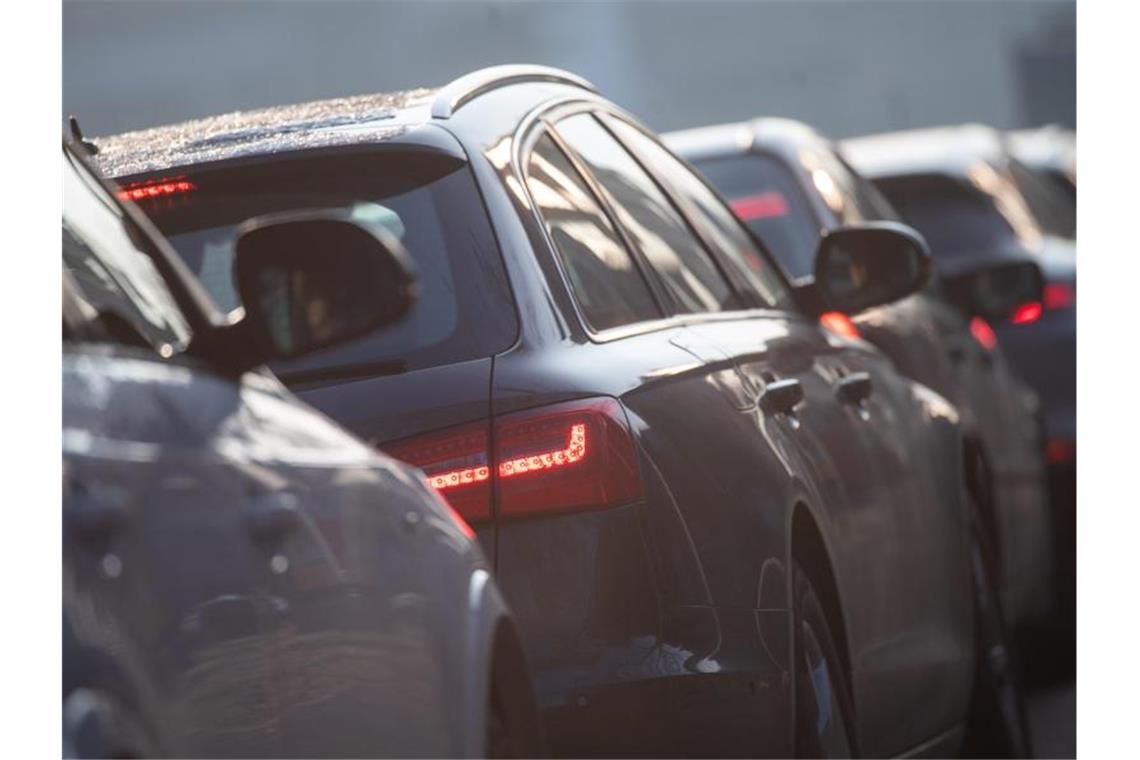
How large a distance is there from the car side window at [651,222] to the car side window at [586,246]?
137mm

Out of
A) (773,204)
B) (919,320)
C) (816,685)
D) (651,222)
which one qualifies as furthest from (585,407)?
(773,204)

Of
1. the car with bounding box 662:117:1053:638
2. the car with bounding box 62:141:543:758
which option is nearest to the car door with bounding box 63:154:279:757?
the car with bounding box 62:141:543:758

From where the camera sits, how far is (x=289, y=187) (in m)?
5.13

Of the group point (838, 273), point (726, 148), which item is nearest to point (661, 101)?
point (726, 148)

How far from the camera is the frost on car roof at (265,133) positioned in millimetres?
5176

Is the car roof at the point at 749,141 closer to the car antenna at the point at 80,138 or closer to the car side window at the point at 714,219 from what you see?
the car side window at the point at 714,219

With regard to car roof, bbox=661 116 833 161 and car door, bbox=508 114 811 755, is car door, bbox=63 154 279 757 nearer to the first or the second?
car door, bbox=508 114 811 755

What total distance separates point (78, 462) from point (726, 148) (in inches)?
313

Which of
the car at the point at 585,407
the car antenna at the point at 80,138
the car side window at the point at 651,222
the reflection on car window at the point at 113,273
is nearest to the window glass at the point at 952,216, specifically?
the car side window at the point at 651,222

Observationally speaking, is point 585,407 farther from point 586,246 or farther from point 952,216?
point 952,216

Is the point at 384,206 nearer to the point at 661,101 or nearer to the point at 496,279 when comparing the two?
the point at 496,279

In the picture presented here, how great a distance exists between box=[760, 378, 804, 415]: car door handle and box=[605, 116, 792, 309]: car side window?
0.62 metres

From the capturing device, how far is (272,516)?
3.26 metres
